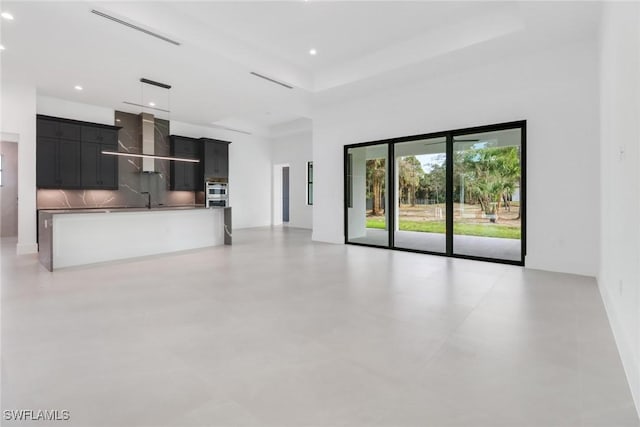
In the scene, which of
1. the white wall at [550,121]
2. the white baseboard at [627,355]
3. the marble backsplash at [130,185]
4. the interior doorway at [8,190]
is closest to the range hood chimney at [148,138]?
the marble backsplash at [130,185]

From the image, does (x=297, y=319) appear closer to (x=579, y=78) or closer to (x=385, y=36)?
(x=385, y=36)

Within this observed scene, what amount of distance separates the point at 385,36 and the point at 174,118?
21.5 ft

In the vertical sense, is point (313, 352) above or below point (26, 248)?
below

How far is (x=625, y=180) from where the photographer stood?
242 centimetres

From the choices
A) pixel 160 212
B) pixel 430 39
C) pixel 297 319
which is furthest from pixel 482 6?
pixel 160 212

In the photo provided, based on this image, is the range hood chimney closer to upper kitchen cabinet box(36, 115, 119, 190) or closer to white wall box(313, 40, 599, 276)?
upper kitchen cabinet box(36, 115, 119, 190)

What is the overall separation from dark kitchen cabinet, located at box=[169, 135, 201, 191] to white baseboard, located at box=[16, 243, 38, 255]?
11.3 ft

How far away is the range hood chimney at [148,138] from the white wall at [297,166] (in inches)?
175

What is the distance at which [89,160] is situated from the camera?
771 cm

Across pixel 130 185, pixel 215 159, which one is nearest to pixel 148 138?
pixel 130 185

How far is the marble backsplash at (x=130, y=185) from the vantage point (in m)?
7.72

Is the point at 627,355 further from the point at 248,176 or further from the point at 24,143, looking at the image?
the point at 248,176

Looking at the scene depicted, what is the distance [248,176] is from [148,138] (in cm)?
352

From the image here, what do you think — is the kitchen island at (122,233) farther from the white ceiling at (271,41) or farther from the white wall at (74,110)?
the white wall at (74,110)
